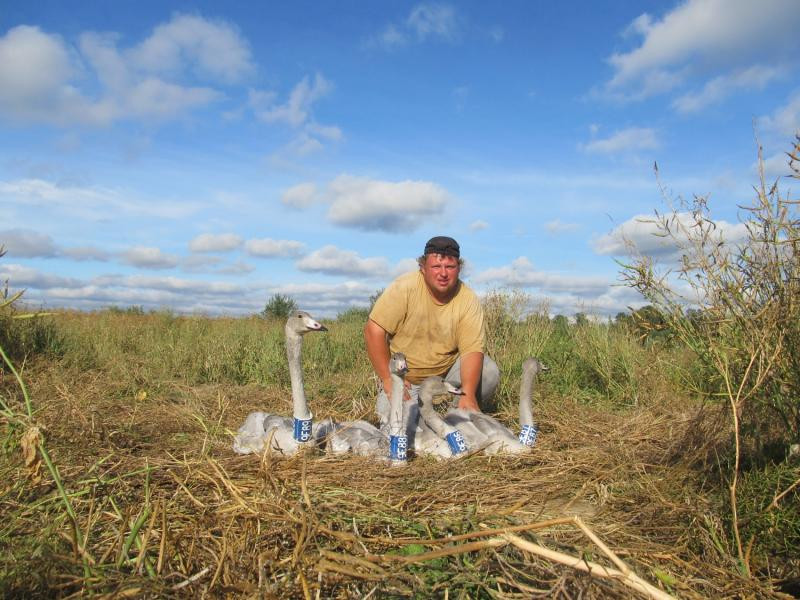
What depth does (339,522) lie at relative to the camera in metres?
3.03

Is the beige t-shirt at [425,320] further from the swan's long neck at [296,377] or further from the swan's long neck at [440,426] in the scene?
the swan's long neck at [296,377]

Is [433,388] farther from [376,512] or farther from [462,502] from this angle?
[376,512]

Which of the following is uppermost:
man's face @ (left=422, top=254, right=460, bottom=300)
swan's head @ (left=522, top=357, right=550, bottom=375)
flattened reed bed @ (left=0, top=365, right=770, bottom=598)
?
man's face @ (left=422, top=254, right=460, bottom=300)

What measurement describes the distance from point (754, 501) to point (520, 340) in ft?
22.2

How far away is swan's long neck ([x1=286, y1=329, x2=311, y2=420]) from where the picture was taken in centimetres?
467

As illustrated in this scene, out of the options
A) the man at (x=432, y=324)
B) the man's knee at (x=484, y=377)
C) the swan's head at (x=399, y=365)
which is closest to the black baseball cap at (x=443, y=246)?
the man at (x=432, y=324)

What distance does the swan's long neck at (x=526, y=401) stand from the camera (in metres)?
5.45

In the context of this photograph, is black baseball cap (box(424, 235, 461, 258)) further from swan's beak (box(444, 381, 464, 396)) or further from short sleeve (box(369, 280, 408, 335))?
swan's beak (box(444, 381, 464, 396))

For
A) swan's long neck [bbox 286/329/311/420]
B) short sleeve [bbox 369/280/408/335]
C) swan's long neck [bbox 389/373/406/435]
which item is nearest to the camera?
swan's long neck [bbox 389/373/406/435]

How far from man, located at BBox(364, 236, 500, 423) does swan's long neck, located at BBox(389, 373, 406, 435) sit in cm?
145

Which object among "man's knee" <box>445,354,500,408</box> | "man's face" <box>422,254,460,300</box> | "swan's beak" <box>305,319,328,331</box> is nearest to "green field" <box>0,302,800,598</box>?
"man's knee" <box>445,354,500,408</box>

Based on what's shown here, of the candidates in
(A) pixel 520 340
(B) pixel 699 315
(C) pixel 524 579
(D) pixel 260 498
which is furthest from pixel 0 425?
(A) pixel 520 340

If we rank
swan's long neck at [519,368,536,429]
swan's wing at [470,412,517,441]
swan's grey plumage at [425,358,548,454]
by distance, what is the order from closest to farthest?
swan's grey plumage at [425,358,548,454] < swan's wing at [470,412,517,441] < swan's long neck at [519,368,536,429]

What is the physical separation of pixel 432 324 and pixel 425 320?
94mm
